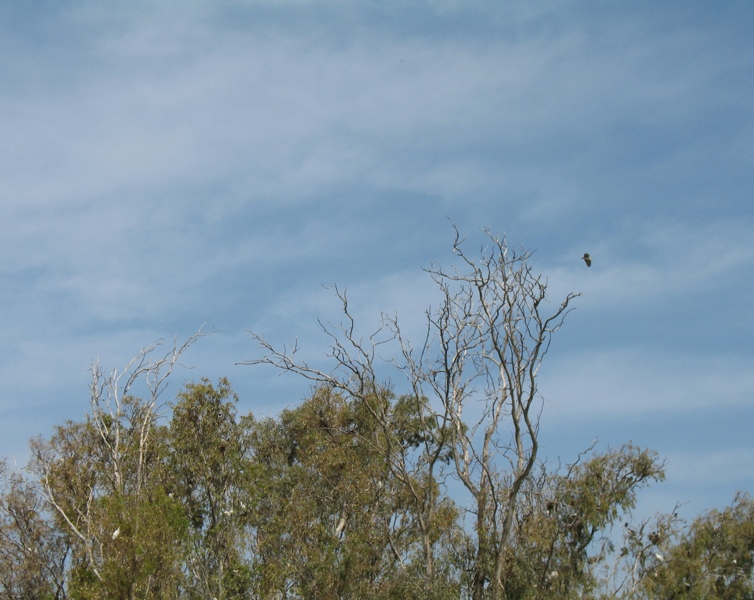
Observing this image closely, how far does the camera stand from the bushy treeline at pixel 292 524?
64.8 ft

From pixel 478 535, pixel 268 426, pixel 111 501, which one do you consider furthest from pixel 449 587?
pixel 268 426

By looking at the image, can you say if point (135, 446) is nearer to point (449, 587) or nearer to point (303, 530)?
→ point (303, 530)

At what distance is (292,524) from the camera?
79.8ft

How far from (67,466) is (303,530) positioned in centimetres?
908

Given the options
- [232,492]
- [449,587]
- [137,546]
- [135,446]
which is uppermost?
[135,446]

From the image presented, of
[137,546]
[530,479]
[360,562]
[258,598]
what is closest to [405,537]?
[360,562]

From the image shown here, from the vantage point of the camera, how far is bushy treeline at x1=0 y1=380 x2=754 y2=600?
19766 millimetres

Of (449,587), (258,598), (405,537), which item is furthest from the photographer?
(405,537)

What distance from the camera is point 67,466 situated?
96.8 ft

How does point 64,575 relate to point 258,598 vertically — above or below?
above

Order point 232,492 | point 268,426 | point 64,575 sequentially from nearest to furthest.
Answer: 1. point 232,492
2. point 64,575
3. point 268,426

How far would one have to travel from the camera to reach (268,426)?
105ft

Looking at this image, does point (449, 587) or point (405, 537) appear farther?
point (405, 537)

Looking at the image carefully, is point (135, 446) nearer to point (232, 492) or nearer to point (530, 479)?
point (232, 492)
